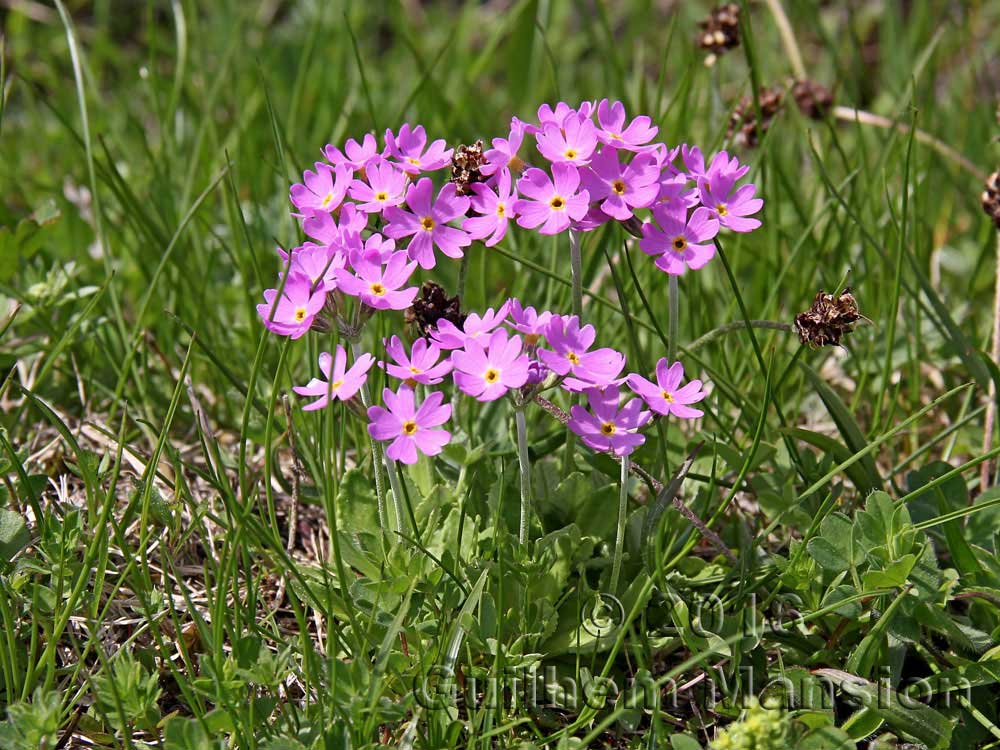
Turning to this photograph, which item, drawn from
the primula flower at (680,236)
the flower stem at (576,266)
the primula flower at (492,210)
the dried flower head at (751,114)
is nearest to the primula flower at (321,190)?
the primula flower at (492,210)

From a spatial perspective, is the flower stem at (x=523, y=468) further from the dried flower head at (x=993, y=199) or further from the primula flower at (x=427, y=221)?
the dried flower head at (x=993, y=199)

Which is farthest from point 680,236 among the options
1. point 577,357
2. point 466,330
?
point 466,330

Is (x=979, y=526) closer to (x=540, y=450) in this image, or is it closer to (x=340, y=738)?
(x=540, y=450)

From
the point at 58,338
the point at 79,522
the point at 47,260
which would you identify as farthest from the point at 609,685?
the point at 47,260

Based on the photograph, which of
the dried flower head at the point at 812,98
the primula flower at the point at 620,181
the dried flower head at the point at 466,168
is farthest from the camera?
the dried flower head at the point at 812,98

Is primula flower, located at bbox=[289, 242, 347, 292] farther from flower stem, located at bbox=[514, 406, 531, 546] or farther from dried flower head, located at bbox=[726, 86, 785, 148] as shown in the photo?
dried flower head, located at bbox=[726, 86, 785, 148]

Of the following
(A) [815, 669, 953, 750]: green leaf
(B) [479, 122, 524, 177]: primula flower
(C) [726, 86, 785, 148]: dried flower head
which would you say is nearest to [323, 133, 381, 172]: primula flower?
(B) [479, 122, 524, 177]: primula flower
